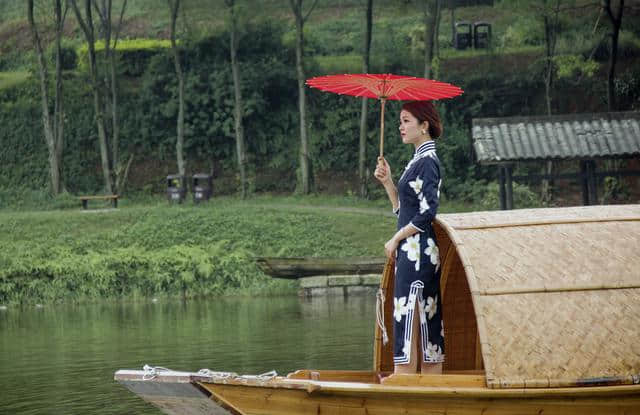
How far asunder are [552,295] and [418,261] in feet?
3.50

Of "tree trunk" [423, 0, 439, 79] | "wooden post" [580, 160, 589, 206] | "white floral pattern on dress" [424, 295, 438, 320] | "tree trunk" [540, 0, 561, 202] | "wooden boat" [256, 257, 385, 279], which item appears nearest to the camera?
"white floral pattern on dress" [424, 295, 438, 320]

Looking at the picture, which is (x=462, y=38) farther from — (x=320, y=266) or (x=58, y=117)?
(x=320, y=266)

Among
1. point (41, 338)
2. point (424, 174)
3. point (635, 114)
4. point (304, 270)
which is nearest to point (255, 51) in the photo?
point (304, 270)

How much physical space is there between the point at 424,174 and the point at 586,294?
1481mm

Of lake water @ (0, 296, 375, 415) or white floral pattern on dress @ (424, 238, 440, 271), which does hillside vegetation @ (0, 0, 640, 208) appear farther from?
white floral pattern on dress @ (424, 238, 440, 271)

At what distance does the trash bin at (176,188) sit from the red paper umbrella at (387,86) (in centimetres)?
2341

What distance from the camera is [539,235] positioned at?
8844 mm

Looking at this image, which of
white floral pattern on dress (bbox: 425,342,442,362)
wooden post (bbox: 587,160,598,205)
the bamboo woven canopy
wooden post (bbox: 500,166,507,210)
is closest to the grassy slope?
wooden post (bbox: 500,166,507,210)

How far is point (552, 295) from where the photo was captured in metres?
8.50

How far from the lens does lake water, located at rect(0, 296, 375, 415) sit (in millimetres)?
13016

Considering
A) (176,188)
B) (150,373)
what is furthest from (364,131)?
(150,373)

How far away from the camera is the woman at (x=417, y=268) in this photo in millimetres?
9016

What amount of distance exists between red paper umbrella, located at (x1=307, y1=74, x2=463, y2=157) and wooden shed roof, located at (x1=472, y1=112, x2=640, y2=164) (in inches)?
479

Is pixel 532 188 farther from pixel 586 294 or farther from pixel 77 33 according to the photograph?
pixel 586 294
